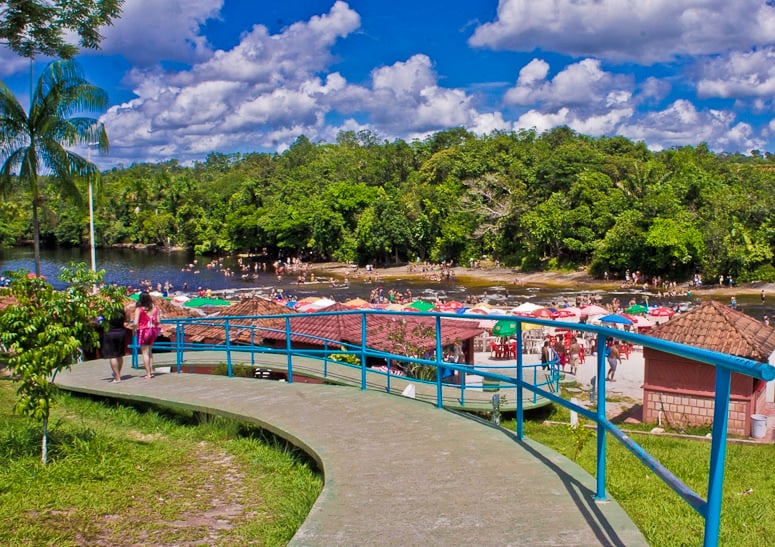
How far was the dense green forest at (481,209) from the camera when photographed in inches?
2114

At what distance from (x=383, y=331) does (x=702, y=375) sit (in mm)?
7352

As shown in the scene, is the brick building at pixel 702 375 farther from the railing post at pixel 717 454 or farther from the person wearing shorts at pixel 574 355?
the railing post at pixel 717 454

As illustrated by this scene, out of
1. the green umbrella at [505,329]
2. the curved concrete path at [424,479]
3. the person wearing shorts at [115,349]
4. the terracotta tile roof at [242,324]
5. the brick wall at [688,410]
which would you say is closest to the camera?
the curved concrete path at [424,479]

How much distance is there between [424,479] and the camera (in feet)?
15.7

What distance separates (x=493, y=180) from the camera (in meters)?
70.0

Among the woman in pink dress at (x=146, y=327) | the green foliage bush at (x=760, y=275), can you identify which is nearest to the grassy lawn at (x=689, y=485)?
the woman in pink dress at (x=146, y=327)

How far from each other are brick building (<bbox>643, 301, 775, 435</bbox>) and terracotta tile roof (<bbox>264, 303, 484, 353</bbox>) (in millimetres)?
4994

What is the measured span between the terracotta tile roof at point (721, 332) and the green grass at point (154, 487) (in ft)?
41.3

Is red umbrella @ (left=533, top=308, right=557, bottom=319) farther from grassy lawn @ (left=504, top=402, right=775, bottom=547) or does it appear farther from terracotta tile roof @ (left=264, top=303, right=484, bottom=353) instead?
grassy lawn @ (left=504, top=402, right=775, bottom=547)

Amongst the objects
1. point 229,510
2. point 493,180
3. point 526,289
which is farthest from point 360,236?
point 229,510

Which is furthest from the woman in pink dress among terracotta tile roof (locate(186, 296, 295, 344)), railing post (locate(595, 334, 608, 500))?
railing post (locate(595, 334, 608, 500))

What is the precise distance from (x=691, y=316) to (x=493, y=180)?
53918 millimetres

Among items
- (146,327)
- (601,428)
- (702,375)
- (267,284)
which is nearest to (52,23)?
(146,327)

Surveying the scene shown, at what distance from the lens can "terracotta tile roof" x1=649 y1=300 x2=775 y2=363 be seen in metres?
16.0
